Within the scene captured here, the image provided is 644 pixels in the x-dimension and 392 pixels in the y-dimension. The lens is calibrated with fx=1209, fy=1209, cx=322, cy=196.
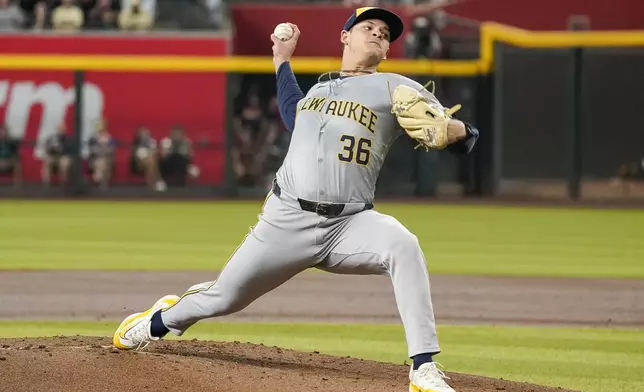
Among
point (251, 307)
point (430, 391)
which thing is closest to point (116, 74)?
point (251, 307)

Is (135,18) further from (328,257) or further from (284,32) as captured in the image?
(328,257)

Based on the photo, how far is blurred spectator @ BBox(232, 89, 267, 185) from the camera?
1994cm

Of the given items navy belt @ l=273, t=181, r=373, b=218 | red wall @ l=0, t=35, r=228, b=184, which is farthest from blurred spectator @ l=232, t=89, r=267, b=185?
navy belt @ l=273, t=181, r=373, b=218

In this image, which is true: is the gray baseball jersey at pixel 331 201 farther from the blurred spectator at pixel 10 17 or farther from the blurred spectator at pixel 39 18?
the blurred spectator at pixel 10 17

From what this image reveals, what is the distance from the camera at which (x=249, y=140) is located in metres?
20.0

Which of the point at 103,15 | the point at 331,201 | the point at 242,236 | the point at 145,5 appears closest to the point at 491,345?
the point at 331,201

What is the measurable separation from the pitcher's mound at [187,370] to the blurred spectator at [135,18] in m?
16.0

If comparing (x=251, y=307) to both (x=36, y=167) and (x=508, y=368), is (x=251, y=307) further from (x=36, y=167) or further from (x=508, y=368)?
Result: (x=36, y=167)

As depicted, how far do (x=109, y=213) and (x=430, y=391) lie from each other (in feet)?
41.9

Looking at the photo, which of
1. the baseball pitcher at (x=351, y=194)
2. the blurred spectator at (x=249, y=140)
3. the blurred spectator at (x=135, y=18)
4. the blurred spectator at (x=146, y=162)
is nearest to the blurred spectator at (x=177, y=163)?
the blurred spectator at (x=146, y=162)

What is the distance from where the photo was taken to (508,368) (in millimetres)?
6227

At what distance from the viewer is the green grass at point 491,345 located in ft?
19.9

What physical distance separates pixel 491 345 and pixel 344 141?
2.55 m

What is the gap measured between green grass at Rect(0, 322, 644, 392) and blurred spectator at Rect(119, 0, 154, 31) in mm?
14127
